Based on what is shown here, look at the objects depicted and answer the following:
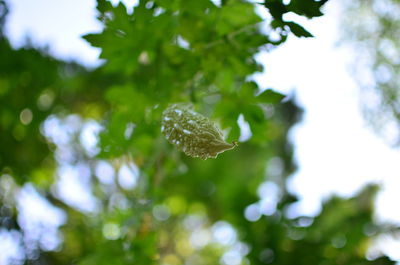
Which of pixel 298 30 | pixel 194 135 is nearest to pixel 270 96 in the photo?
pixel 298 30

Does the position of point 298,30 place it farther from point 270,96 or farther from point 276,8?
point 270,96

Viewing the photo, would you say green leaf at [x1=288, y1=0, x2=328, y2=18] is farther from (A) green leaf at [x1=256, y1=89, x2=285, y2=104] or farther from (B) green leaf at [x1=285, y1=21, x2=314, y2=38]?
(A) green leaf at [x1=256, y1=89, x2=285, y2=104]

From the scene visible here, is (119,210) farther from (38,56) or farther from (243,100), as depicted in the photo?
(38,56)

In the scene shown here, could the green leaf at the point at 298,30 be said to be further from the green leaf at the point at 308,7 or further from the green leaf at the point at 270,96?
the green leaf at the point at 270,96

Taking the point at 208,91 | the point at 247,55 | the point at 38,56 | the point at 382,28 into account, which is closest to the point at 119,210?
the point at 208,91

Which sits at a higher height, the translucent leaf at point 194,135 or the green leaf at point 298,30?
the green leaf at point 298,30

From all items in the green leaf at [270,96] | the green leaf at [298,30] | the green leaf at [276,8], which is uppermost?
the green leaf at [270,96]
